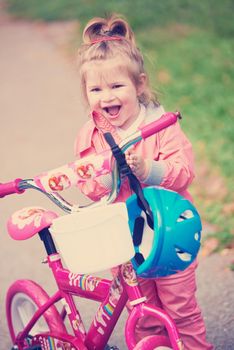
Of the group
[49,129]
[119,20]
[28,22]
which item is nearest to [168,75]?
[49,129]

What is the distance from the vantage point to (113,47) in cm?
275

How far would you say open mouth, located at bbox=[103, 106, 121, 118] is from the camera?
2.73 meters

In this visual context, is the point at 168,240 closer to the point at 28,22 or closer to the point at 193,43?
the point at 193,43

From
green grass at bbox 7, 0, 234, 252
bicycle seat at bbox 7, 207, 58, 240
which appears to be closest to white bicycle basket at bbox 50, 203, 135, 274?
bicycle seat at bbox 7, 207, 58, 240

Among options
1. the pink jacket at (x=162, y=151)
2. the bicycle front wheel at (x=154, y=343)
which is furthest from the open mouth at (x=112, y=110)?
the bicycle front wheel at (x=154, y=343)

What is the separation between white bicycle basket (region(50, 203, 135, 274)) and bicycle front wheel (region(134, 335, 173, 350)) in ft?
1.28

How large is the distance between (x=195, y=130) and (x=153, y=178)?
3848 millimetres

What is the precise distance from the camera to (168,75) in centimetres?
782

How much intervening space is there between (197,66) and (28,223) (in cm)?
546

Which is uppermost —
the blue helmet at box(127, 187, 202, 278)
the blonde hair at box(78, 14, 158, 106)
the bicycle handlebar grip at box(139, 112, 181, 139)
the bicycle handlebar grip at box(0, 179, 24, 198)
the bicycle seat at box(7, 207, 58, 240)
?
the blonde hair at box(78, 14, 158, 106)

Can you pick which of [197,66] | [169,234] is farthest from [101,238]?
[197,66]

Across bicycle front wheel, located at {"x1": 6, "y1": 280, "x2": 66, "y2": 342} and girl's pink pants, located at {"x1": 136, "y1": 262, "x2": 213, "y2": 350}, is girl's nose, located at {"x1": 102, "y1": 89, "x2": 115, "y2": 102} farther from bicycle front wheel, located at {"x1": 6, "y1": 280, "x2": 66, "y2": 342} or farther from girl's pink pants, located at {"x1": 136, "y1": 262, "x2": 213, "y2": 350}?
bicycle front wheel, located at {"x1": 6, "y1": 280, "x2": 66, "y2": 342}

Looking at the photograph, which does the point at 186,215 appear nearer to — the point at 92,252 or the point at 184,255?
the point at 184,255

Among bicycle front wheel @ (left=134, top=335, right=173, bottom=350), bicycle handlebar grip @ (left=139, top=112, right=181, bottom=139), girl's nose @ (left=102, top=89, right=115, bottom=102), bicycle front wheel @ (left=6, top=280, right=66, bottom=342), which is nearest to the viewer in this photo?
bicycle handlebar grip @ (left=139, top=112, right=181, bottom=139)
